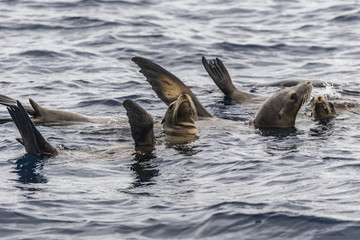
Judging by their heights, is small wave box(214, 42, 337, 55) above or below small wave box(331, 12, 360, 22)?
A: below

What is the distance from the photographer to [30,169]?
788 centimetres

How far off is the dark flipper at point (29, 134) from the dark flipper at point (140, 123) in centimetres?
95

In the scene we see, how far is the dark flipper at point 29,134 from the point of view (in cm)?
796

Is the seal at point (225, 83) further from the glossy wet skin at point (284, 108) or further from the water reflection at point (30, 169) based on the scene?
the water reflection at point (30, 169)

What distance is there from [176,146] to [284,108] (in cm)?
180

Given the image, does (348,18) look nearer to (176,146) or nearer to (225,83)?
(225,83)

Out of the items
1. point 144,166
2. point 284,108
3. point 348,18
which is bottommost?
point 144,166

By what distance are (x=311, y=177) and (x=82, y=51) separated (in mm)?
8815

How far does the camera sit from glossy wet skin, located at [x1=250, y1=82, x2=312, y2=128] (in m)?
9.81

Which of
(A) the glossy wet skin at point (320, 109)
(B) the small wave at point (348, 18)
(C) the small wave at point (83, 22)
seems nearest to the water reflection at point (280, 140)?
(A) the glossy wet skin at point (320, 109)

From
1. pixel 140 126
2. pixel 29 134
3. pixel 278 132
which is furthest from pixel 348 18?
pixel 29 134

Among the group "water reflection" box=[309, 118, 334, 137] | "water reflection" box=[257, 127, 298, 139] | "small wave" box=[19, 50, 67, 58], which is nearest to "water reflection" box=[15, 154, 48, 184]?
"water reflection" box=[257, 127, 298, 139]

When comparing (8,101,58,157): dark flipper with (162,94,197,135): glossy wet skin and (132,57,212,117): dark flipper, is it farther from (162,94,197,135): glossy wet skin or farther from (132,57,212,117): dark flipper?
(132,57,212,117): dark flipper

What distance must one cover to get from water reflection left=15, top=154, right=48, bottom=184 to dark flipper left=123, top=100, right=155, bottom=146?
1.12 metres
